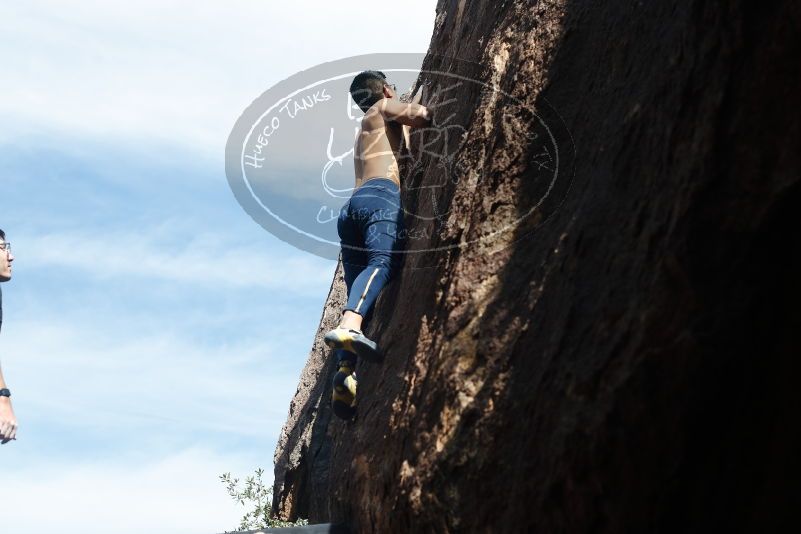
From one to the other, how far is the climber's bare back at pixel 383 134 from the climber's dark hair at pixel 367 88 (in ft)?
0.56

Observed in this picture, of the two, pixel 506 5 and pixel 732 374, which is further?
pixel 506 5

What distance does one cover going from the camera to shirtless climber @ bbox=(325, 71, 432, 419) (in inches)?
280

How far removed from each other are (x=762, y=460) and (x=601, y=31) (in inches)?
106

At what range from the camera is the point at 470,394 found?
5375 mm

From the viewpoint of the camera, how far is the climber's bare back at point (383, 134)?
24.2 ft

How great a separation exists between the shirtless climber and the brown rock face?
1.67ft

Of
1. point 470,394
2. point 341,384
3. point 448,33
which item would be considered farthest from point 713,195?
point 448,33

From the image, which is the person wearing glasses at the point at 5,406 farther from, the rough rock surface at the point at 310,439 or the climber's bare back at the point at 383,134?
Answer: the climber's bare back at the point at 383,134

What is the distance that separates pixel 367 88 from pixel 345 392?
7.42 feet

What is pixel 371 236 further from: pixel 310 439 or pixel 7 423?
pixel 7 423

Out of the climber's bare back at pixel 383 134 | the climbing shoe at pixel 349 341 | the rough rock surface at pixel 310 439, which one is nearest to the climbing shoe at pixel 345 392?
the climbing shoe at pixel 349 341

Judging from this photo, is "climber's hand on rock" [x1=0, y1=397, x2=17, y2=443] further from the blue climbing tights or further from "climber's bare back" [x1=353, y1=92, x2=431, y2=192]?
"climber's bare back" [x1=353, y1=92, x2=431, y2=192]

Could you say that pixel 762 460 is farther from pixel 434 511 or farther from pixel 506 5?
pixel 506 5

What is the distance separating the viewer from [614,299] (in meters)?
4.55
